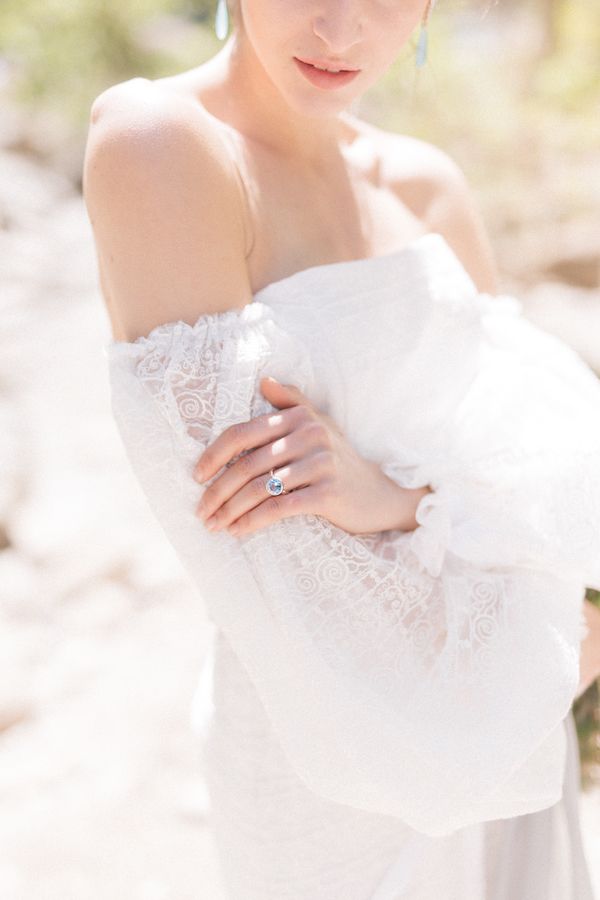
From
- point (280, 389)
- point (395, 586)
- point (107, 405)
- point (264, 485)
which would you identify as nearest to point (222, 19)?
point (280, 389)

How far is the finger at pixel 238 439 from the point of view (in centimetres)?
110

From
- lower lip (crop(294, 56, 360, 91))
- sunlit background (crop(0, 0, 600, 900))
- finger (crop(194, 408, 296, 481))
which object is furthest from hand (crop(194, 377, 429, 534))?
sunlit background (crop(0, 0, 600, 900))

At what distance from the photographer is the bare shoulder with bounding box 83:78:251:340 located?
109 centimetres

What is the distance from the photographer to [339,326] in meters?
1.22

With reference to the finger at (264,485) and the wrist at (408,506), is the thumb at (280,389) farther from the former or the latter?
the wrist at (408,506)

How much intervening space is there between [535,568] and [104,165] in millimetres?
738

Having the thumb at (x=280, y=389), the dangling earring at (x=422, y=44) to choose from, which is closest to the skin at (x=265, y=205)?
the thumb at (x=280, y=389)

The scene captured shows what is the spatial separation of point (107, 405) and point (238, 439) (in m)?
3.56

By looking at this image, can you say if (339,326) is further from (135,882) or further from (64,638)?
(64,638)

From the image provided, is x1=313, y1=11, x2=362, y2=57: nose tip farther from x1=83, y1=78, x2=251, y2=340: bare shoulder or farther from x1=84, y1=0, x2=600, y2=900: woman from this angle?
x1=83, y1=78, x2=251, y2=340: bare shoulder

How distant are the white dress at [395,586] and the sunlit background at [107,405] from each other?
0.40 meters

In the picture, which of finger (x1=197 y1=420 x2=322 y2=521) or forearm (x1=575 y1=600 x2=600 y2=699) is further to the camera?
forearm (x1=575 y1=600 x2=600 y2=699)

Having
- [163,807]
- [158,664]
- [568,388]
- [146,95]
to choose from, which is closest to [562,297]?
[158,664]

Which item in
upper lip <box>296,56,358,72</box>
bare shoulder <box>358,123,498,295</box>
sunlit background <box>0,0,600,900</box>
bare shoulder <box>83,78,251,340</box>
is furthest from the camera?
sunlit background <box>0,0,600,900</box>
